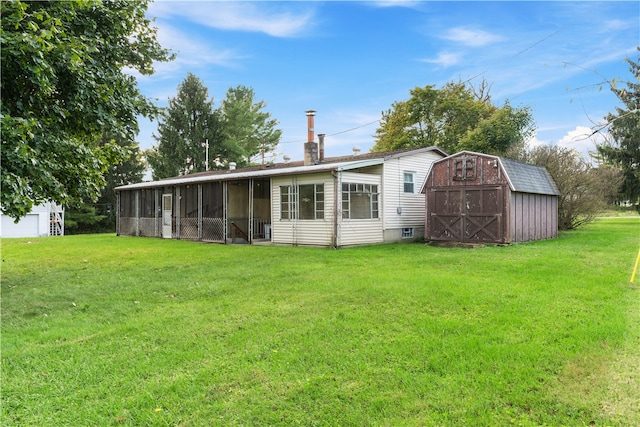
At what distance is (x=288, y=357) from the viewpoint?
3738 mm

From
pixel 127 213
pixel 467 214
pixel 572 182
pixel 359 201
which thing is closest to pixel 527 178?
pixel 467 214

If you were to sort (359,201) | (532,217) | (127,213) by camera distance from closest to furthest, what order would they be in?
(359,201) < (532,217) < (127,213)

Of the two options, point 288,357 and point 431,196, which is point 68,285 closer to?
point 288,357

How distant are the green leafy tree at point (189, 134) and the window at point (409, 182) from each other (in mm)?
22977

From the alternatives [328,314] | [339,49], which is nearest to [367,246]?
[339,49]

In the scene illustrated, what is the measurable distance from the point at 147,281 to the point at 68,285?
A: 132 centimetres

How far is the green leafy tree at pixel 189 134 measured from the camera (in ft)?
116

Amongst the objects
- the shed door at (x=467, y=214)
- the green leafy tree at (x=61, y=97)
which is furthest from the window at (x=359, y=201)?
the green leafy tree at (x=61, y=97)

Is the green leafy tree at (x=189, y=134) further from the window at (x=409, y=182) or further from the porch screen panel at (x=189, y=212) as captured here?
the window at (x=409, y=182)

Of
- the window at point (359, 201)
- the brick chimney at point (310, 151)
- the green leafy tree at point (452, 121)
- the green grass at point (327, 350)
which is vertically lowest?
the green grass at point (327, 350)

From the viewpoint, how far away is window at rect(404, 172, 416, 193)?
A: 15.6 meters

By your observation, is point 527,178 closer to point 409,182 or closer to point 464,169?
point 464,169

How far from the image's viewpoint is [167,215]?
1941 cm

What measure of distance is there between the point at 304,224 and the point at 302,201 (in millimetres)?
790
